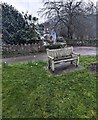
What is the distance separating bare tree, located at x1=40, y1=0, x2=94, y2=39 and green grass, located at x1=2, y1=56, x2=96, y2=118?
558 inches

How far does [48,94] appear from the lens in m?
5.51

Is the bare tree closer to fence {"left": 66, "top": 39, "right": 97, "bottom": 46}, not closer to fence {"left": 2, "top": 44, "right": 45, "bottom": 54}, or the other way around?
fence {"left": 66, "top": 39, "right": 97, "bottom": 46}

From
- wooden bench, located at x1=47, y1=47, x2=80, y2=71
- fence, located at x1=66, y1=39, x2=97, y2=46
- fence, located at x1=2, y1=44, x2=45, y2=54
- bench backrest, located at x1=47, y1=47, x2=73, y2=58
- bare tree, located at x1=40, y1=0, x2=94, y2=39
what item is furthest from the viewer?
bare tree, located at x1=40, y1=0, x2=94, y2=39

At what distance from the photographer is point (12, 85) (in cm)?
617

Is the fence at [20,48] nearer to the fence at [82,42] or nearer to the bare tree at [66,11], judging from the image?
the fence at [82,42]

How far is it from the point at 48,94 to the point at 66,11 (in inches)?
649

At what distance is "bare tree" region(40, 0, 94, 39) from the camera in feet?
66.6

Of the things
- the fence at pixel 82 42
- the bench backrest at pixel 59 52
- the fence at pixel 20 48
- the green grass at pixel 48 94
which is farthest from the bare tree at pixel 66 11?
the green grass at pixel 48 94

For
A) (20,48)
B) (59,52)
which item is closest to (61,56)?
(59,52)

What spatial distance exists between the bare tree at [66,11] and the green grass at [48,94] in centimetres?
1417

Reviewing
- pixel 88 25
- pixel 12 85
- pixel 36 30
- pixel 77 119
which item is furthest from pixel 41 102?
pixel 88 25

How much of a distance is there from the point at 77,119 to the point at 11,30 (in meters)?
12.3

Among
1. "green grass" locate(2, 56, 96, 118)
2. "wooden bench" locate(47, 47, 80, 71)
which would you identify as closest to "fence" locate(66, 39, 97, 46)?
"wooden bench" locate(47, 47, 80, 71)

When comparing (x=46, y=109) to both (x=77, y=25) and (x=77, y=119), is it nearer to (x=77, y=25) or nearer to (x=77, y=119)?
(x=77, y=119)
